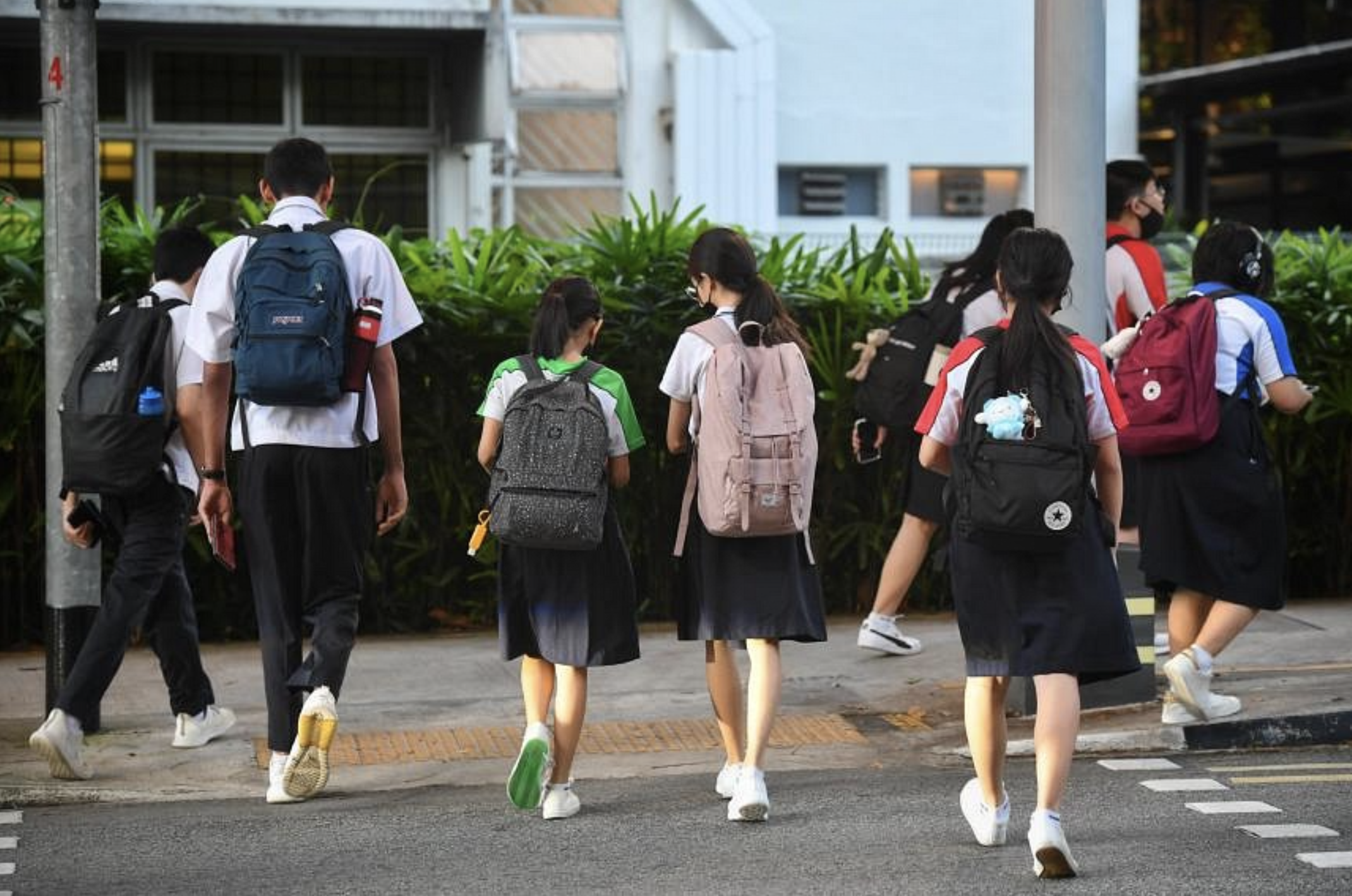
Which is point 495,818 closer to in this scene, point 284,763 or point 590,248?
point 284,763

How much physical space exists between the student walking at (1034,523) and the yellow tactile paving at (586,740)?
1.79 meters

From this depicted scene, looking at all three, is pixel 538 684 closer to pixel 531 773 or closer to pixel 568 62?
pixel 531 773

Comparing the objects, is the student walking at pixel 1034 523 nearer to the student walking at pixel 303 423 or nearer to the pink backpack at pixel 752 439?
the pink backpack at pixel 752 439

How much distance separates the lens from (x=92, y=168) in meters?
8.34

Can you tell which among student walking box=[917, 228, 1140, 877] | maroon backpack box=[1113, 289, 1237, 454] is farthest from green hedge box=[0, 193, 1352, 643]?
student walking box=[917, 228, 1140, 877]

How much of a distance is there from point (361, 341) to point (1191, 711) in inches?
126

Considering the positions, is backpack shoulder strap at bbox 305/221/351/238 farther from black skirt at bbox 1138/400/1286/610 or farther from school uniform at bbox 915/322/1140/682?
black skirt at bbox 1138/400/1286/610

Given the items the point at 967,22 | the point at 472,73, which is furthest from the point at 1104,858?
the point at 967,22

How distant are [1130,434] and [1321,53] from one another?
17462 millimetres

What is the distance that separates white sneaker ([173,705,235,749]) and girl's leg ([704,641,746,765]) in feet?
6.52

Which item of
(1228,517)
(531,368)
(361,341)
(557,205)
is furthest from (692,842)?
(557,205)

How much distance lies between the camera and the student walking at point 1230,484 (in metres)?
8.36

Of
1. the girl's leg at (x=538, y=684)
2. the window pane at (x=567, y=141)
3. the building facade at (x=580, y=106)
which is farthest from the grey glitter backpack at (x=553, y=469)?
the window pane at (x=567, y=141)

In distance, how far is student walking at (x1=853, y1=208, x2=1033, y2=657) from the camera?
30.8 feet
